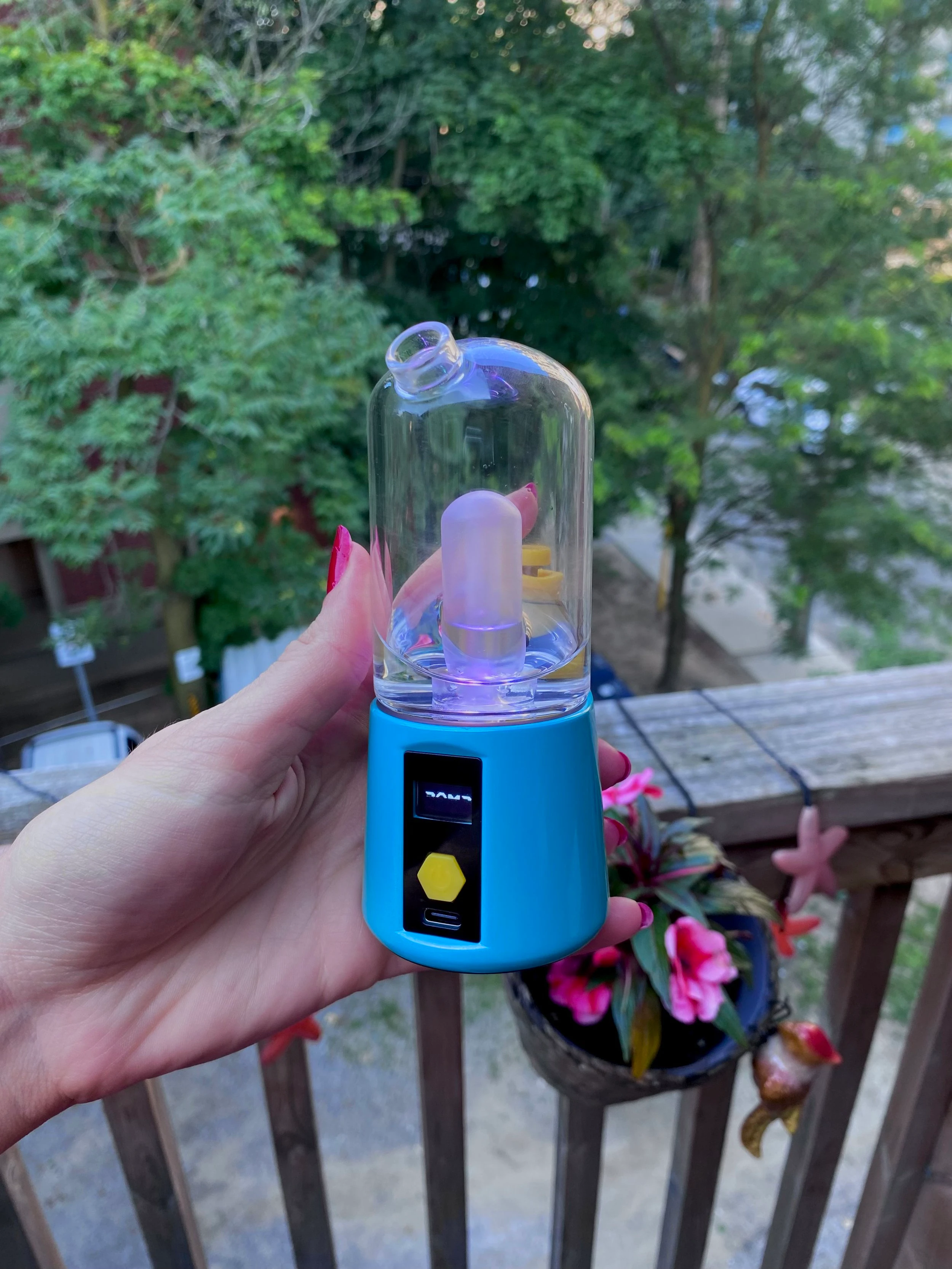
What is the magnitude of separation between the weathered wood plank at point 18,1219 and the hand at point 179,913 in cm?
20

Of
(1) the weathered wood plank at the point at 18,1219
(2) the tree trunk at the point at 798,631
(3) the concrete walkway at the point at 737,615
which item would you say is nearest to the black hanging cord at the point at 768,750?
(1) the weathered wood plank at the point at 18,1219

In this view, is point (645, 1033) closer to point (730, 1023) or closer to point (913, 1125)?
point (730, 1023)

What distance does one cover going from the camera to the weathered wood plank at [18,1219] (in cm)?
75

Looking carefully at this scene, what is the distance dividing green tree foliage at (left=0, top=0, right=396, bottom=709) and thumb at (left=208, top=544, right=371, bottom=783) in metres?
3.12

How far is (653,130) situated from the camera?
4180 millimetres

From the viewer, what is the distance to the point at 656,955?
692 mm

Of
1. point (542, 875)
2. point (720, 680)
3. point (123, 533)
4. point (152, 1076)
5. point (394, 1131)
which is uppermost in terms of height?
point (542, 875)

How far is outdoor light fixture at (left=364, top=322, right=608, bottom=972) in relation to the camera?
0.56 m

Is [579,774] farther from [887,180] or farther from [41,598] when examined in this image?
[41,598]

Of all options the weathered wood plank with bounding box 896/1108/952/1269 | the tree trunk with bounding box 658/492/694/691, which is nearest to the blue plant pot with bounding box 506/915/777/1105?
the weathered wood plank with bounding box 896/1108/952/1269

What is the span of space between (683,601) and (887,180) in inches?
111

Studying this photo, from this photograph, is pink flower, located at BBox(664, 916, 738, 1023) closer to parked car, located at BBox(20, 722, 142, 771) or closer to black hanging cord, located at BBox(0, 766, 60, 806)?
black hanging cord, located at BBox(0, 766, 60, 806)

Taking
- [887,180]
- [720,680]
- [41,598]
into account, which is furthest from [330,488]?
[41,598]

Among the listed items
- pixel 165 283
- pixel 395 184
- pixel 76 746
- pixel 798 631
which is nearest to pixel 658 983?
pixel 165 283
